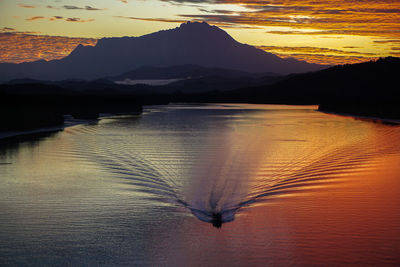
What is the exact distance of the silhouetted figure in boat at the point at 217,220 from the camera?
8553mm

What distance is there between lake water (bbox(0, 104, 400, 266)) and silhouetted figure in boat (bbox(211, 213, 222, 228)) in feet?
0.06

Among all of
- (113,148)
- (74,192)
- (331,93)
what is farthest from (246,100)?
(74,192)

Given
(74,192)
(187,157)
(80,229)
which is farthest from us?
(187,157)

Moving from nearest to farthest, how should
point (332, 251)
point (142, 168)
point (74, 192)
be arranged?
point (332, 251) → point (74, 192) → point (142, 168)

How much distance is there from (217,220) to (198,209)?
3.16 feet

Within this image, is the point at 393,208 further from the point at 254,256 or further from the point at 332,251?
the point at 254,256

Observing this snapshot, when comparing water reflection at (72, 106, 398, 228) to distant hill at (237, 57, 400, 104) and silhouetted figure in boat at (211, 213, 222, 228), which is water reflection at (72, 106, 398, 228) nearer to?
silhouetted figure in boat at (211, 213, 222, 228)

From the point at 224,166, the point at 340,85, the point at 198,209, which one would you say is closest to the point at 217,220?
the point at 198,209

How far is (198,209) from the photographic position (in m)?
9.80

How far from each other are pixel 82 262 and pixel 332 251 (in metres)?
3.68

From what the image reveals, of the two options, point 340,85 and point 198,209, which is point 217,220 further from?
point 340,85

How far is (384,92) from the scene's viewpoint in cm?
14362

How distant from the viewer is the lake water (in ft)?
23.2

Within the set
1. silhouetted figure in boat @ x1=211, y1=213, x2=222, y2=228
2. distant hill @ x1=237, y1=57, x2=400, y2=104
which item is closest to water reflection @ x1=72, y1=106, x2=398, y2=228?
silhouetted figure in boat @ x1=211, y1=213, x2=222, y2=228
